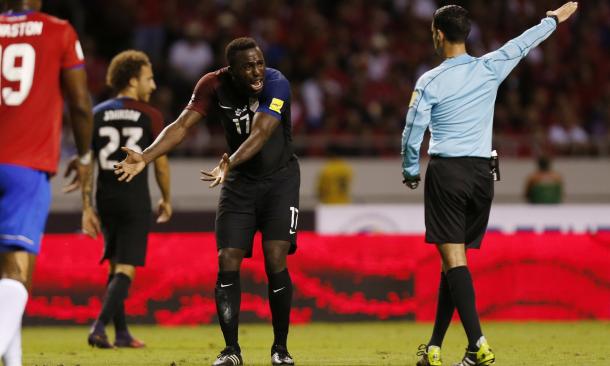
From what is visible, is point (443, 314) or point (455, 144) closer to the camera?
point (455, 144)

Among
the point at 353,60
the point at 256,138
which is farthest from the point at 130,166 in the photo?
the point at 353,60

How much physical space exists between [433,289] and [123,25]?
8.83m

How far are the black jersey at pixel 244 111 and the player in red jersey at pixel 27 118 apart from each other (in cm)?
198

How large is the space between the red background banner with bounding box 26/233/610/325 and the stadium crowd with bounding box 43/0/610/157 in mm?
5249

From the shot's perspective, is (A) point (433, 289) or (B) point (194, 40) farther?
(B) point (194, 40)

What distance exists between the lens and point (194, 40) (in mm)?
18234

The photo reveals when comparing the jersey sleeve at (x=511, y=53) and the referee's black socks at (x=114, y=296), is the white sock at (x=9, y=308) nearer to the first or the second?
the jersey sleeve at (x=511, y=53)

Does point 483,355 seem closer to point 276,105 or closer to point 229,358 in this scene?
point 229,358

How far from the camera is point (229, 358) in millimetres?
7574

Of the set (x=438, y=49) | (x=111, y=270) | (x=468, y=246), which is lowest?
(x=111, y=270)

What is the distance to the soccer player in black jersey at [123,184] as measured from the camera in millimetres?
9578

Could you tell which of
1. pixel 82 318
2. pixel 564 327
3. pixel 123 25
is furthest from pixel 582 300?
pixel 123 25

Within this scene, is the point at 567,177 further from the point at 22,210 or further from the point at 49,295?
the point at 22,210

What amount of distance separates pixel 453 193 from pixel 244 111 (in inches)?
56.6
